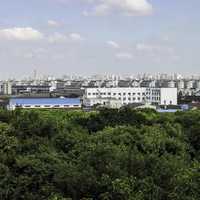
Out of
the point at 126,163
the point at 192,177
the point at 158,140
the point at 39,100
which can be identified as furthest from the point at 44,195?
the point at 39,100

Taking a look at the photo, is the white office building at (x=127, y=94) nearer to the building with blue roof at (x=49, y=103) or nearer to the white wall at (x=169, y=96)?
the white wall at (x=169, y=96)

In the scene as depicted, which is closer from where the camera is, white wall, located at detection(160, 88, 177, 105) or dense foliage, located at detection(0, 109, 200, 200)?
dense foliage, located at detection(0, 109, 200, 200)

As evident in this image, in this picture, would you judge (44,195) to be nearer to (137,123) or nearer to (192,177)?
(192,177)

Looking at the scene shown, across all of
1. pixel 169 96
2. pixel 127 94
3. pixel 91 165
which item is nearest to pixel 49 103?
pixel 169 96

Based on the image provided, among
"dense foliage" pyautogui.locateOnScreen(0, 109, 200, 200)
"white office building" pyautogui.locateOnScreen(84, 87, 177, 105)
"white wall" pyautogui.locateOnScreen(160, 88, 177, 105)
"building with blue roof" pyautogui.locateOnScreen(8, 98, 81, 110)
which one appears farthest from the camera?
"white office building" pyautogui.locateOnScreen(84, 87, 177, 105)

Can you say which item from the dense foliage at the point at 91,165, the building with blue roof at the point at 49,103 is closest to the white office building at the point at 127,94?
the building with blue roof at the point at 49,103

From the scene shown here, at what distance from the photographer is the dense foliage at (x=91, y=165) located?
24.5 feet

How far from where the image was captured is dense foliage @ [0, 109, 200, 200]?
7.46 metres

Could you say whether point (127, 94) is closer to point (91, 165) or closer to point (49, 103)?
point (49, 103)

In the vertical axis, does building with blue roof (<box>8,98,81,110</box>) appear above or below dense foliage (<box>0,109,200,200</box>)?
below

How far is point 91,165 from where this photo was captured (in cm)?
866

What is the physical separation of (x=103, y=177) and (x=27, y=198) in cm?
146

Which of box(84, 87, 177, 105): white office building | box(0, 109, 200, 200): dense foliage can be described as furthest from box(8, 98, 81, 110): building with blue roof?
box(0, 109, 200, 200): dense foliage

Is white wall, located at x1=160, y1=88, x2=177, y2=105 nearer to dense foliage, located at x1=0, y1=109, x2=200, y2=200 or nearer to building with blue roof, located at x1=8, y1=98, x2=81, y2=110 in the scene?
building with blue roof, located at x1=8, y1=98, x2=81, y2=110
